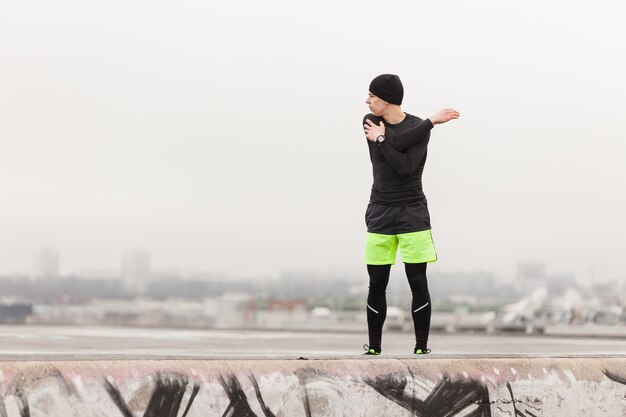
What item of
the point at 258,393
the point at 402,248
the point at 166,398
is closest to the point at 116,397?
the point at 166,398

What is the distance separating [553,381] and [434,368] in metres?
0.82

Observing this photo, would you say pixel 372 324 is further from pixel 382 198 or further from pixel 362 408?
pixel 362 408

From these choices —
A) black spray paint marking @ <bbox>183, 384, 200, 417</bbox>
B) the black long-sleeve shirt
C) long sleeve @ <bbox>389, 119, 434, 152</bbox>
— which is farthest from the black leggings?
black spray paint marking @ <bbox>183, 384, 200, 417</bbox>

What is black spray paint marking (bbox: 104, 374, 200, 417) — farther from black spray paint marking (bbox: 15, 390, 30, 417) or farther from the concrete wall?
black spray paint marking (bbox: 15, 390, 30, 417)

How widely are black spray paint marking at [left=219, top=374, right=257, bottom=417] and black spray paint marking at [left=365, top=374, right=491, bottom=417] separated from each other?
70 cm

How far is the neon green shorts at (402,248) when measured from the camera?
7.02m

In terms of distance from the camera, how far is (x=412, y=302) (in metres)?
7.22

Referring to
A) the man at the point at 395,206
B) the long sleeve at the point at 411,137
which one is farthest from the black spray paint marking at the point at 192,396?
the long sleeve at the point at 411,137

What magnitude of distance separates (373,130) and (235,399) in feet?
9.50

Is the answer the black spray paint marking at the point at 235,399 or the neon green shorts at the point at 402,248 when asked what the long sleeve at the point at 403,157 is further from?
the black spray paint marking at the point at 235,399

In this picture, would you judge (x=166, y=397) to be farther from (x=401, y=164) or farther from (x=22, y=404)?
(x=401, y=164)

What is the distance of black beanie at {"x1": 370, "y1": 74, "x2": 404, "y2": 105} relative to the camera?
7.20 meters

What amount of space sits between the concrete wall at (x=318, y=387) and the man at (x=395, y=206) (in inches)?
48.9

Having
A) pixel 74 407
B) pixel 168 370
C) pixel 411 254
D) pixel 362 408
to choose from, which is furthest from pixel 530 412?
pixel 74 407
